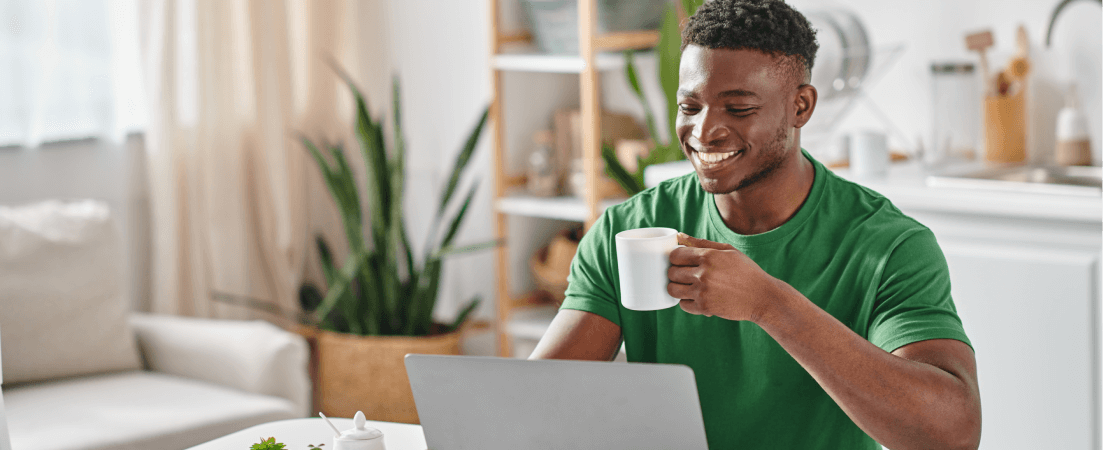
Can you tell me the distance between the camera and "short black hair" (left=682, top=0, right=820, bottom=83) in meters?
1.12

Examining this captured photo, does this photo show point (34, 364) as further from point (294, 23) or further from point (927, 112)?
point (927, 112)

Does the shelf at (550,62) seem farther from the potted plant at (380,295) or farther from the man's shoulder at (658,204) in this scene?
the man's shoulder at (658,204)

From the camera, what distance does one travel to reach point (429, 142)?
3.30 m

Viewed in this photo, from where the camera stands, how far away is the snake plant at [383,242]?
279cm

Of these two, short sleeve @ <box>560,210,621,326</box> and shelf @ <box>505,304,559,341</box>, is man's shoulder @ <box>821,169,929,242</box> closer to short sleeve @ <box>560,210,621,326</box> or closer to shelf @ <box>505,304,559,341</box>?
short sleeve @ <box>560,210,621,326</box>

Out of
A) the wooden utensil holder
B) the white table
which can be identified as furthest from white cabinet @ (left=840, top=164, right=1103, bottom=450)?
the white table

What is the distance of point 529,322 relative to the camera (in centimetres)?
302

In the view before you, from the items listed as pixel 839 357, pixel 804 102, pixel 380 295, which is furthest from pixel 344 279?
pixel 839 357

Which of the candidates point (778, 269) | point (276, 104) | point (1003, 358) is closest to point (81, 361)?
point (276, 104)

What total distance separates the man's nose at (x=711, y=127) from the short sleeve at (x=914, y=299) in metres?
0.24

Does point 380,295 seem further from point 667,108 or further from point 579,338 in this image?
point 579,338

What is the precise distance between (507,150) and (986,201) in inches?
59.6

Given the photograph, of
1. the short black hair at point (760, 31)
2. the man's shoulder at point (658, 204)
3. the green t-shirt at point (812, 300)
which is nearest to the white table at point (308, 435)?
the green t-shirt at point (812, 300)

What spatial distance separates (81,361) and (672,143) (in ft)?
4.91
